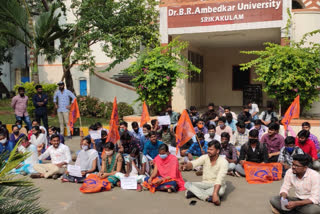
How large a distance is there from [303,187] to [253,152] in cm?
235

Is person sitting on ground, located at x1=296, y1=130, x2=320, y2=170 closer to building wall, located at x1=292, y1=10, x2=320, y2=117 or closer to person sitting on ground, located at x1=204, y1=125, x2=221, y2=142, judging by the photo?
person sitting on ground, located at x1=204, y1=125, x2=221, y2=142

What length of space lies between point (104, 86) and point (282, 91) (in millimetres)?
8906

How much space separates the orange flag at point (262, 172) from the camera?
6.79m

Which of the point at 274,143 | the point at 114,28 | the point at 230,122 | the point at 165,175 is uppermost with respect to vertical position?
the point at 114,28

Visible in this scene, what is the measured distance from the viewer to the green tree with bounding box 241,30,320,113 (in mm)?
10664

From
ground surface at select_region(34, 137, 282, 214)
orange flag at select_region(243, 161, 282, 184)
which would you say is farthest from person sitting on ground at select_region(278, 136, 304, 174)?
ground surface at select_region(34, 137, 282, 214)

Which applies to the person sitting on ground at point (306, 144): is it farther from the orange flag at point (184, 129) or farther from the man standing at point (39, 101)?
the man standing at point (39, 101)

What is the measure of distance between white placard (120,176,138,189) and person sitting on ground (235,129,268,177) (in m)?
2.25

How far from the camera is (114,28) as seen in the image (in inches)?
577

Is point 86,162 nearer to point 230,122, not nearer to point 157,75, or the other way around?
point 230,122

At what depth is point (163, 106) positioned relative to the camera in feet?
41.7

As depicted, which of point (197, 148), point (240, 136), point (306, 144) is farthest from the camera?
point (240, 136)

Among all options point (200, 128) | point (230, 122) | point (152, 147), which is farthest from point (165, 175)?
point (230, 122)

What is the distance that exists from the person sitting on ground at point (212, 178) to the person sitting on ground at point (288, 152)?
1.80 m
